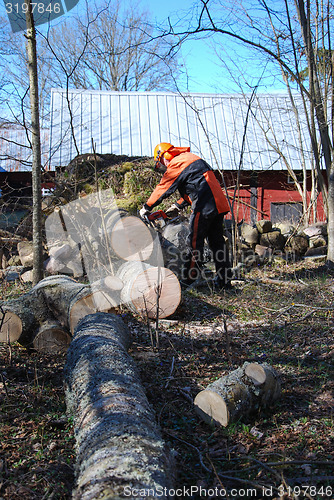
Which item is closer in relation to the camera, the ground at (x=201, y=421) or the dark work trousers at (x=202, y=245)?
the ground at (x=201, y=421)

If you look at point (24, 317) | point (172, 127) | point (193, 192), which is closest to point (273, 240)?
point (193, 192)

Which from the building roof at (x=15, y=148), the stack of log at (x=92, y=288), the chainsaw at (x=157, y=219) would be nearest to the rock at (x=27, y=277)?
the stack of log at (x=92, y=288)

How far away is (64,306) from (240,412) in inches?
91.1

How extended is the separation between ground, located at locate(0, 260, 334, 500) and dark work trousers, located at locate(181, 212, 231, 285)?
108 centimetres

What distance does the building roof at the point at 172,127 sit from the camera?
37.7 feet

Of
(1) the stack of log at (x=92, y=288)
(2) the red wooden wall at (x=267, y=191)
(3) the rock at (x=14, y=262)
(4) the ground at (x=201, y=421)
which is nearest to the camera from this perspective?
(4) the ground at (x=201, y=421)

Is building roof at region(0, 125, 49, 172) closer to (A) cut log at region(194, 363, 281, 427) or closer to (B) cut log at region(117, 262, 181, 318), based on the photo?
(B) cut log at region(117, 262, 181, 318)

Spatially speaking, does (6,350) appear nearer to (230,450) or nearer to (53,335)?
(53,335)

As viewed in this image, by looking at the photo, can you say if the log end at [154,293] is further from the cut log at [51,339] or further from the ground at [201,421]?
the cut log at [51,339]

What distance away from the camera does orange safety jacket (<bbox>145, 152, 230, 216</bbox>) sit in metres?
5.63

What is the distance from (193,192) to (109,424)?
4.23 m

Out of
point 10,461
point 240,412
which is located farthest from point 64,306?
point 240,412

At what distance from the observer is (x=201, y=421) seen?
2.64m

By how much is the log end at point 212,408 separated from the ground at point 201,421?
6cm
